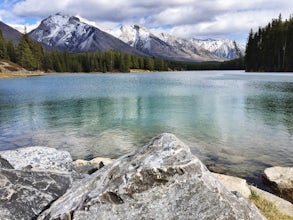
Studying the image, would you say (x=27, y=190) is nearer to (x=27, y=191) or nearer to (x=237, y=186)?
(x=27, y=191)

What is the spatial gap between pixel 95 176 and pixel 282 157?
50.9 feet

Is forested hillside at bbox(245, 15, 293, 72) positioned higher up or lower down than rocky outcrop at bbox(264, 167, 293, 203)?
higher up

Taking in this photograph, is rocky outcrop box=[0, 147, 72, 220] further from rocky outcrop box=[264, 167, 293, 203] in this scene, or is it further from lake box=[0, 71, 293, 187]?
lake box=[0, 71, 293, 187]

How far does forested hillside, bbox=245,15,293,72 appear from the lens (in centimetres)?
13262

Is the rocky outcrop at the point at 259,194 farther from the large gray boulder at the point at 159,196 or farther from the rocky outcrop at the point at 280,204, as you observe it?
the large gray boulder at the point at 159,196

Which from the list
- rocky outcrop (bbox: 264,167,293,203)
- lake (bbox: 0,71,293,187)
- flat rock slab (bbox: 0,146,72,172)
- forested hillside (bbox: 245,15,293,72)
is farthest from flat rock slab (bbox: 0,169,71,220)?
forested hillside (bbox: 245,15,293,72)

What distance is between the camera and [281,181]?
1283cm

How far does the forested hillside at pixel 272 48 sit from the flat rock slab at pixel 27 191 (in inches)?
5388

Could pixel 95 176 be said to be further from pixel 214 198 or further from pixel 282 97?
pixel 282 97

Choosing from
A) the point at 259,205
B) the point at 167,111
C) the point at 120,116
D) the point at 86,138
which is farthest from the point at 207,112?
the point at 259,205

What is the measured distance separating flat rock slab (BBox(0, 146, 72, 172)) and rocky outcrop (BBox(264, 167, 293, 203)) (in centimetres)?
847

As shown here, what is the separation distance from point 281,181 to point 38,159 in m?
9.65

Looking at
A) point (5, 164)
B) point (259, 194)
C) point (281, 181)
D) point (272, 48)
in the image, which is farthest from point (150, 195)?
point (272, 48)

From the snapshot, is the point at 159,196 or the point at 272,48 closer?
the point at 159,196
